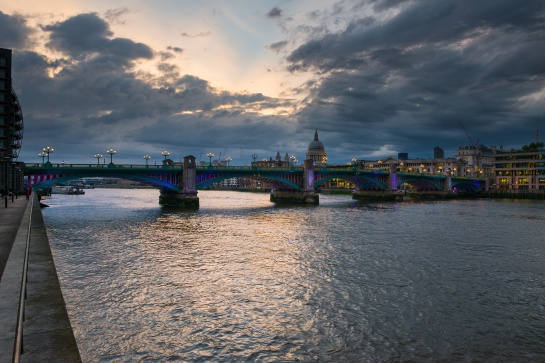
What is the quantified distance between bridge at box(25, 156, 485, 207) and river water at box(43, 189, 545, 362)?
4246 cm

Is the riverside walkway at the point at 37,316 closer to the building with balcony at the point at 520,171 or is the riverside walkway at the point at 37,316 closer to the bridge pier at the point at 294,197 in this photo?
the bridge pier at the point at 294,197

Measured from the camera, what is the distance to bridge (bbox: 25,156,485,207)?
79125mm

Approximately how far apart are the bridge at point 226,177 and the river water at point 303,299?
42.5 metres

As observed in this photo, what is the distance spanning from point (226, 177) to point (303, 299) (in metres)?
78.3

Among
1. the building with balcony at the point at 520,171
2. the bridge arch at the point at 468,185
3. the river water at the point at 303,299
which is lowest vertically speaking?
the river water at the point at 303,299

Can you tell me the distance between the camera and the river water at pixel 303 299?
1528cm

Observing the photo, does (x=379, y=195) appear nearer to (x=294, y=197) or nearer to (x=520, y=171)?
(x=294, y=197)

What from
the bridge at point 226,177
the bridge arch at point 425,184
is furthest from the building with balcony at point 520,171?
the bridge arch at point 425,184

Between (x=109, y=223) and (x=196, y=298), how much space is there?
42.1 m

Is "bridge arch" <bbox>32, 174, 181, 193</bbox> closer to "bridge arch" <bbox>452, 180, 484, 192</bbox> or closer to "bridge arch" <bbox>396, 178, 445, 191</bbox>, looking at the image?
"bridge arch" <bbox>396, 178, 445, 191</bbox>

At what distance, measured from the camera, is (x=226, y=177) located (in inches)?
3861

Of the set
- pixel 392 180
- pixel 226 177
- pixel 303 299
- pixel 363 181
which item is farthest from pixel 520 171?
pixel 303 299

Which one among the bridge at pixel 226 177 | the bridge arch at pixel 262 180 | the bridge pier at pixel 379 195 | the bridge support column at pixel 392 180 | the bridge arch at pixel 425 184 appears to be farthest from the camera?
the bridge arch at pixel 425 184

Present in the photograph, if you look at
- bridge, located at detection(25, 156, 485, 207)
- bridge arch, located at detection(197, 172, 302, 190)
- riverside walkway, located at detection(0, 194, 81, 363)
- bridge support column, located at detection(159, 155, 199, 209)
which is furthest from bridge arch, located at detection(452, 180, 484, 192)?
riverside walkway, located at detection(0, 194, 81, 363)
